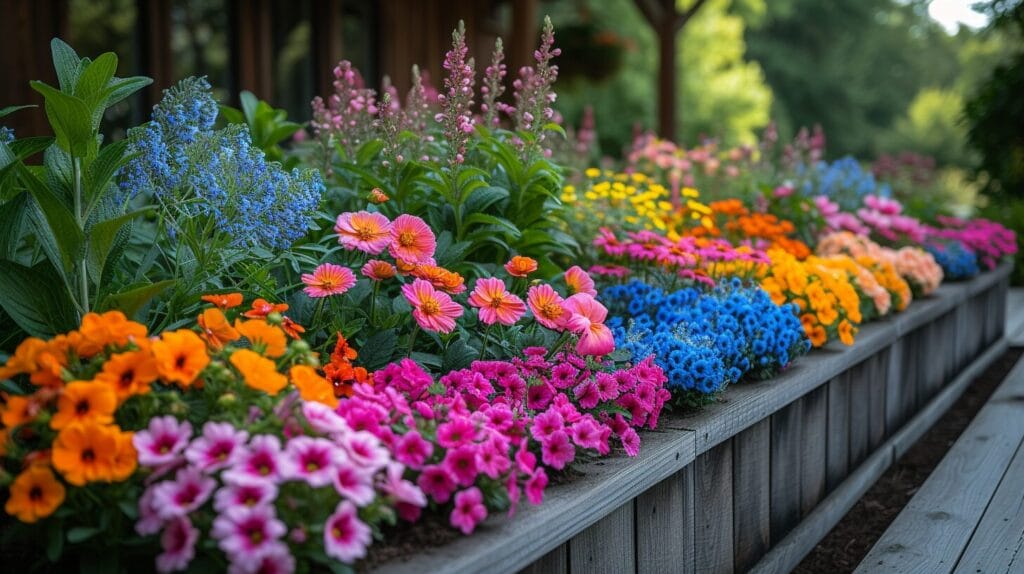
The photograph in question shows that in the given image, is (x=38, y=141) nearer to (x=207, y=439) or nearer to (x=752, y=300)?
(x=207, y=439)

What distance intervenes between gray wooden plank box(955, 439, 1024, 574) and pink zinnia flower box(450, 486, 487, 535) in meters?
1.38

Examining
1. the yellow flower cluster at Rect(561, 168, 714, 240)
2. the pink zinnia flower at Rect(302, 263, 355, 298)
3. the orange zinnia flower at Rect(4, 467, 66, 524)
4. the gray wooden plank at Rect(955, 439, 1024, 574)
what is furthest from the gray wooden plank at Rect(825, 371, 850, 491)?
the orange zinnia flower at Rect(4, 467, 66, 524)

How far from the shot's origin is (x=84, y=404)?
1.24 metres

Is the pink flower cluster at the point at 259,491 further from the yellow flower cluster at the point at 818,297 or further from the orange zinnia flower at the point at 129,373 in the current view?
the yellow flower cluster at the point at 818,297

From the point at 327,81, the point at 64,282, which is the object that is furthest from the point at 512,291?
the point at 327,81

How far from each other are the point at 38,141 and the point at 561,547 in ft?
3.86

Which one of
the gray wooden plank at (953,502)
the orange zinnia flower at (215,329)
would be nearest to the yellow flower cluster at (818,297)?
the gray wooden plank at (953,502)

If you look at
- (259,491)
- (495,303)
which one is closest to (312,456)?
(259,491)

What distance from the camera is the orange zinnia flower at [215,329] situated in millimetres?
1466

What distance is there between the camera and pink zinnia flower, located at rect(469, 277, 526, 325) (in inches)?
71.9

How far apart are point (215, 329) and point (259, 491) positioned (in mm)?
395

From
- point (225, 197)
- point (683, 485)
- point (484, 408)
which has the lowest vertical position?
point (683, 485)

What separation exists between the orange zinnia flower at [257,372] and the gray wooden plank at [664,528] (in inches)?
31.1

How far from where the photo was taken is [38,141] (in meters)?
1.79
